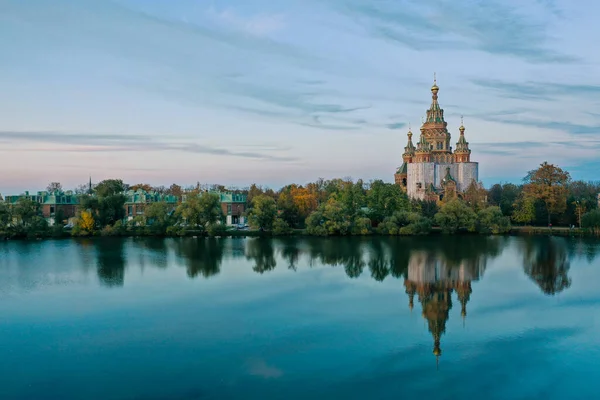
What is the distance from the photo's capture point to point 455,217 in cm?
3781

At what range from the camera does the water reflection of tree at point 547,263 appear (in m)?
20.6

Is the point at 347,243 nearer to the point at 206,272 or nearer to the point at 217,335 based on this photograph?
the point at 206,272

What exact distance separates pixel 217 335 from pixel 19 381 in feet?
14.9

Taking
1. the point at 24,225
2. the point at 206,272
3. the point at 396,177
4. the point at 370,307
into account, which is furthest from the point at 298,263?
the point at 396,177

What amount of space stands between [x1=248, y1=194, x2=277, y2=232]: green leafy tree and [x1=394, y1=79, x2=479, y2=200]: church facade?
626 inches

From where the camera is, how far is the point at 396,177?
53344mm

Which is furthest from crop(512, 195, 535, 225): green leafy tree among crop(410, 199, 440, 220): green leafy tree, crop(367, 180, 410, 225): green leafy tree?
crop(367, 180, 410, 225): green leafy tree

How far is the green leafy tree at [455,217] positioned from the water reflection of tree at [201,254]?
14866mm

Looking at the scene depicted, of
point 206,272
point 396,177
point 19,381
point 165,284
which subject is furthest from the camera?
point 396,177

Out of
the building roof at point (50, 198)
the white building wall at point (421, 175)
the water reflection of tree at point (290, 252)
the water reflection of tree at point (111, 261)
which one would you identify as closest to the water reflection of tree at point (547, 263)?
the water reflection of tree at point (290, 252)

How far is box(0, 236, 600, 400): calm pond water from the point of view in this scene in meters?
11.1

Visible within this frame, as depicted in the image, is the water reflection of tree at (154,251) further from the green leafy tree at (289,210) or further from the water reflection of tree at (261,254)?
the green leafy tree at (289,210)

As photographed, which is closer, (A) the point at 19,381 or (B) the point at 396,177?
(A) the point at 19,381

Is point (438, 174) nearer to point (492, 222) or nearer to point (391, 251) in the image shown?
point (492, 222)
